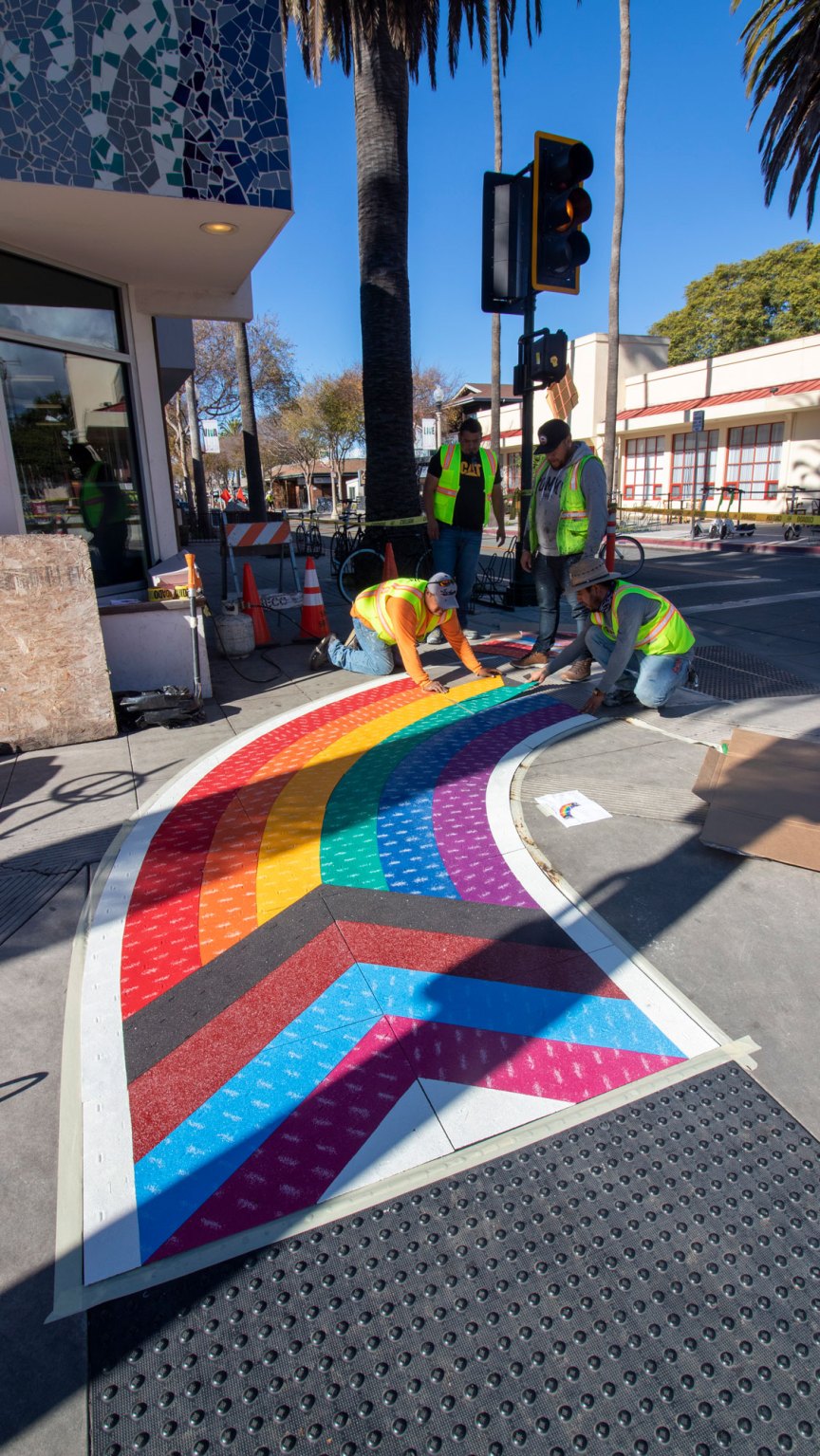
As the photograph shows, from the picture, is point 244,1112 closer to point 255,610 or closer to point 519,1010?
point 519,1010

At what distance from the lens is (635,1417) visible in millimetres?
1501

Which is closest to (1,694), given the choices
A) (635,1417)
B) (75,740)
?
(75,740)

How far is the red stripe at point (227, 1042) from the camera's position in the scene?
2260 millimetres

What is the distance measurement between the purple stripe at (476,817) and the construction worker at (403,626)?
818 mm

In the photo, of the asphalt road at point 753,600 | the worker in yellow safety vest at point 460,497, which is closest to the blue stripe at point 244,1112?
the worker in yellow safety vest at point 460,497

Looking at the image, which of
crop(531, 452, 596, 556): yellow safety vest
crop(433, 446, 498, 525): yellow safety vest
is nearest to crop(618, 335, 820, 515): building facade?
crop(433, 446, 498, 525): yellow safety vest

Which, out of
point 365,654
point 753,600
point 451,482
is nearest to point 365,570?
point 451,482

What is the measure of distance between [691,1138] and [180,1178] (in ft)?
4.54

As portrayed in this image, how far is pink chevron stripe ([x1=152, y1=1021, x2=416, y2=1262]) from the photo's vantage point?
1.91 meters

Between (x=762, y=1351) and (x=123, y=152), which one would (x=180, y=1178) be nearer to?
(x=762, y=1351)

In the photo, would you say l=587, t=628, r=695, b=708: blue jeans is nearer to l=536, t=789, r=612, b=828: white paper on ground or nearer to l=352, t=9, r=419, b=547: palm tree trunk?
l=536, t=789, r=612, b=828: white paper on ground

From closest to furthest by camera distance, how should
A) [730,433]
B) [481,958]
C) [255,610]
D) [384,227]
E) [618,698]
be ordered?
[481,958] → [618,698] → [255,610] → [384,227] → [730,433]

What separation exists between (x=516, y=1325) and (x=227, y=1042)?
1.23 metres

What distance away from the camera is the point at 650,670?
205 inches
